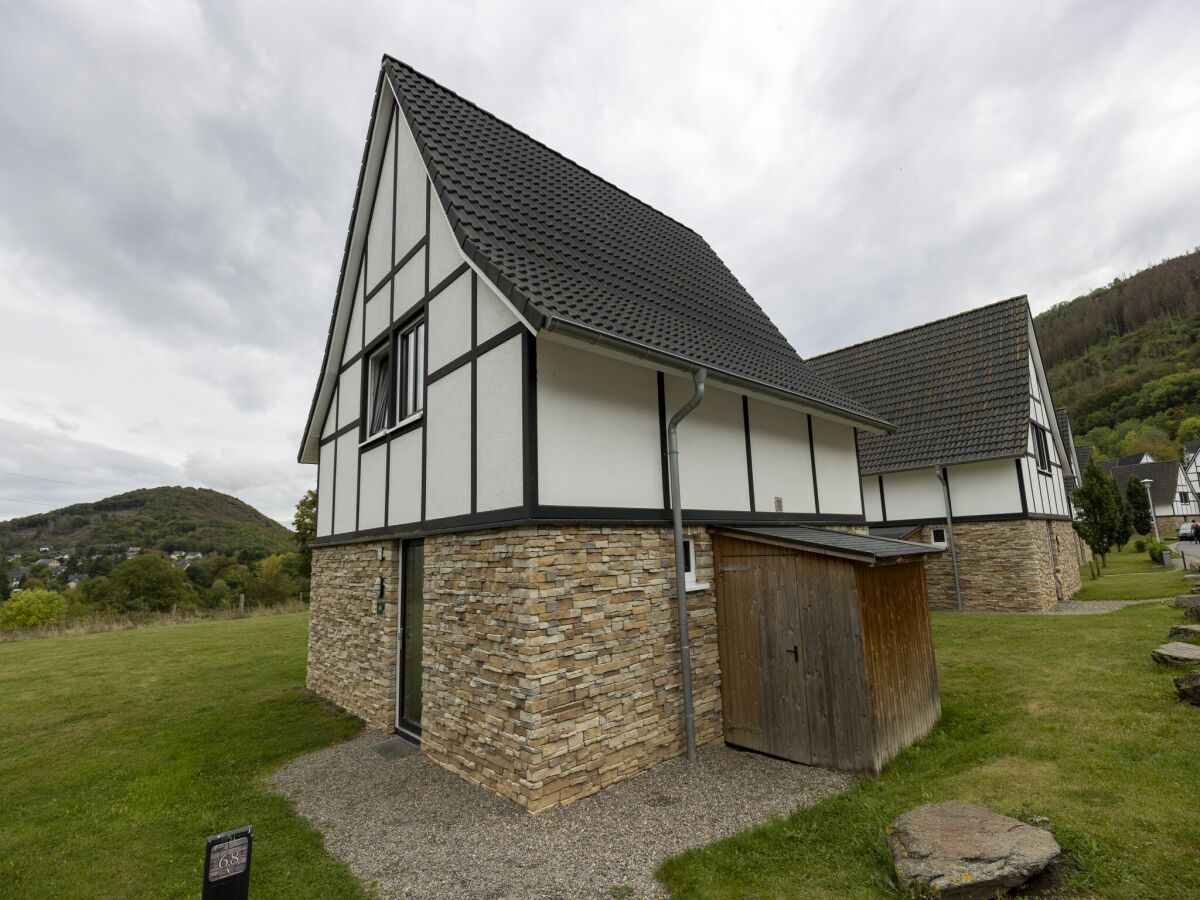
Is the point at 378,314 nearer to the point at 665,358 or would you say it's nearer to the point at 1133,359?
the point at 665,358

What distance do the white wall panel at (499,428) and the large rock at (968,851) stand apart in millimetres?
3796

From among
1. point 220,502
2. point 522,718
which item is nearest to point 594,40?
point 522,718

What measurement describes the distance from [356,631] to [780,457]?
6.90 metres

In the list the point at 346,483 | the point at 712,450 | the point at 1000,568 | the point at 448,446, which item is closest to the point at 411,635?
the point at 448,446

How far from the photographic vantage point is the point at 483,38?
6809 mm

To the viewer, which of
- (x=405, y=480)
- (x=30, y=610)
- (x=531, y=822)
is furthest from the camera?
(x=30, y=610)

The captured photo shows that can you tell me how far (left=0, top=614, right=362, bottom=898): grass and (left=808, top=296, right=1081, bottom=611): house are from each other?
13.9 meters

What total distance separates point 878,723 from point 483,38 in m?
8.92

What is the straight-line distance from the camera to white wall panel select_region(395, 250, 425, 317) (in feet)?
24.3

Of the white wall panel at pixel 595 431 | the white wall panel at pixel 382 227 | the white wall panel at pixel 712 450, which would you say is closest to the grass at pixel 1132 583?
the white wall panel at pixel 712 450

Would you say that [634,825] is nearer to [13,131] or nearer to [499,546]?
[499,546]

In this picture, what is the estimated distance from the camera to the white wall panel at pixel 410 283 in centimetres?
739

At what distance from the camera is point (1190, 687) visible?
18.2 ft

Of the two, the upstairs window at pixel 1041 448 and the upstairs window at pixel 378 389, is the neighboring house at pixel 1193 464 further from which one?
the upstairs window at pixel 378 389
